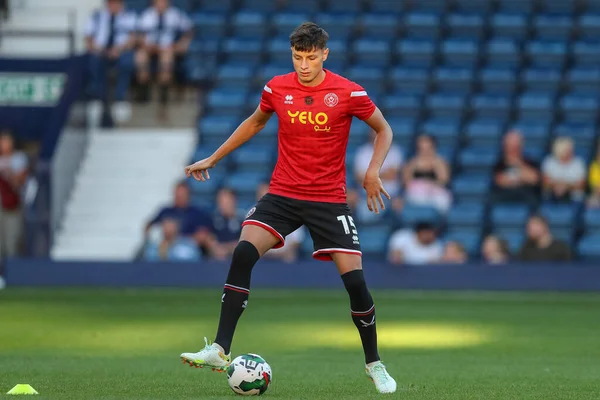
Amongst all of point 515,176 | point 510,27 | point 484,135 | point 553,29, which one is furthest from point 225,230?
point 553,29

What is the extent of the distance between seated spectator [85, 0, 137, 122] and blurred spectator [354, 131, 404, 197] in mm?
4719

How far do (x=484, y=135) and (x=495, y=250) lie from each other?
3171 millimetres

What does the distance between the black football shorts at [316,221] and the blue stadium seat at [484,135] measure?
12734 millimetres

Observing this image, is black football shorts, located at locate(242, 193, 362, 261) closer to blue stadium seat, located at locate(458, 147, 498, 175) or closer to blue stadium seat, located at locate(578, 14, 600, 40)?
blue stadium seat, located at locate(458, 147, 498, 175)

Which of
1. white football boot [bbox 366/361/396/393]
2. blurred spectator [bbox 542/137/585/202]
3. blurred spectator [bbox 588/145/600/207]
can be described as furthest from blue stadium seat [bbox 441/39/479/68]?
white football boot [bbox 366/361/396/393]

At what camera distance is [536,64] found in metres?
22.1

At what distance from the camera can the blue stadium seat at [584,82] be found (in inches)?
848

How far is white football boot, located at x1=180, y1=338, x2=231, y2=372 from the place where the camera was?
773cm

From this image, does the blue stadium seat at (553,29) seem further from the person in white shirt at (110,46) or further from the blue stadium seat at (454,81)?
the person in white shirt at (110,46)

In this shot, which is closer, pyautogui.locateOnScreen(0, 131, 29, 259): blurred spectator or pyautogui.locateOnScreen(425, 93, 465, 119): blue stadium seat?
pyautogui.locateOnScreen(0, 131, 29, 259): blurred spectator

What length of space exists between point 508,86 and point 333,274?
5.48 meters

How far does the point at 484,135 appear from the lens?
67.8 ft

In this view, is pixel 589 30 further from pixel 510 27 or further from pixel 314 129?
pixel 314 129

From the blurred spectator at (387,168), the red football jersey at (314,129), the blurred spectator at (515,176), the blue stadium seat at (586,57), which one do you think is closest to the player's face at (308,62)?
the red football jersey at (314,129)
